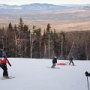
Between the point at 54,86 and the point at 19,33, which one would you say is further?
the point at 19,33

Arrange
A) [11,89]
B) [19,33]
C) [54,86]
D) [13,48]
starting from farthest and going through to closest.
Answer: [19,33] → [13,48] → [54,86] → [11,89]

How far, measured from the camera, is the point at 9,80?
16812 mm

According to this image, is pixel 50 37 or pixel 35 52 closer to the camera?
pixel 35 52

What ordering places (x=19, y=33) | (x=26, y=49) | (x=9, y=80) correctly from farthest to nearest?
(x=19, y=33) → (x=26, y=49) → (x=9, y=80)

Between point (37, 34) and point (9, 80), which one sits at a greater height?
point (9, 80)

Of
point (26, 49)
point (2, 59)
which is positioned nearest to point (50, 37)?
point (26, 49)

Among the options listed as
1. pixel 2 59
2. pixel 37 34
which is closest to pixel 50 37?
pixel 37 34

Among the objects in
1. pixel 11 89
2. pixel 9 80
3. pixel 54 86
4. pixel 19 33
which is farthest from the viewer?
pixel 19 33

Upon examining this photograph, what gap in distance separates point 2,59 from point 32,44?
74278mm

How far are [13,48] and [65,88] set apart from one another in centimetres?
6715

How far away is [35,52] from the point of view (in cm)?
9125

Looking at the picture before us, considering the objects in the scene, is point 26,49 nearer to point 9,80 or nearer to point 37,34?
Answer: point 37,34

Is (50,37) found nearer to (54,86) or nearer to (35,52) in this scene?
(35,52)

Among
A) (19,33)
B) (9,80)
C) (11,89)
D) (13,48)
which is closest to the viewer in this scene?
(11,89)
